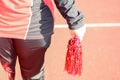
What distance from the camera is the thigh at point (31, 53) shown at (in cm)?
106

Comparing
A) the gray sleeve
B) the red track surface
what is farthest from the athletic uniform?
the red track surface

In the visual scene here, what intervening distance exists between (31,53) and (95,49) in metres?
0.67

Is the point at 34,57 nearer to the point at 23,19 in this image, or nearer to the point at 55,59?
the point at 23,19

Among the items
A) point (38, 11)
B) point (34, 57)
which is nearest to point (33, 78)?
point (34, 57)

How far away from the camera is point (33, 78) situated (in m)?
1.23

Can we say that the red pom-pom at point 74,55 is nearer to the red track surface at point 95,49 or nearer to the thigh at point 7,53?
the thigh at point 7,53

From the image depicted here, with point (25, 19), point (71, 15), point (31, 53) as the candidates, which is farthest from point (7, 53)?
point (71, 15)

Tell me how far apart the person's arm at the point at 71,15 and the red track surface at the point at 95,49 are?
24.4 inches

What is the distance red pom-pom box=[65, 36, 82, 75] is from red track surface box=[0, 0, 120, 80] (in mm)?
540

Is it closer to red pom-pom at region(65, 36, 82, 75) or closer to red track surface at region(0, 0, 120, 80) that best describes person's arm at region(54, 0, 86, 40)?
red pom-pom at region(65, 36, 82, 75)

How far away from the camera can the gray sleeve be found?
0.95 m

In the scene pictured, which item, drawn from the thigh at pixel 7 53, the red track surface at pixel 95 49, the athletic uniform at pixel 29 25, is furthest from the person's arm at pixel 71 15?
the red track surface at pixel 95 49

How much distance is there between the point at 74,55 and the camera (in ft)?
3.54

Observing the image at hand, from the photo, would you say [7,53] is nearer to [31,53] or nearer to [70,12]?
[31,53]
